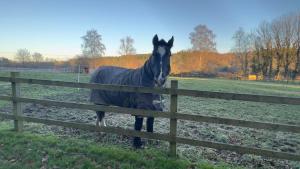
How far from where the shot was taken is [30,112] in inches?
416

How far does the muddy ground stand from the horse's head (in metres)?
1.61

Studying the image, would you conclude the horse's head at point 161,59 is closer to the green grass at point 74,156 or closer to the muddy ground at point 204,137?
the green grass at point 74,156

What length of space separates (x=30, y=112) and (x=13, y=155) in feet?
17.2

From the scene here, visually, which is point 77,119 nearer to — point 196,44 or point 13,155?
point 13,155

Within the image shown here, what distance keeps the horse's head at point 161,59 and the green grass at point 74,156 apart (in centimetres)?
150

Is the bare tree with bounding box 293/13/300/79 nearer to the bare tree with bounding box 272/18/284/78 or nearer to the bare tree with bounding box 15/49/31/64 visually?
the bare tree with bounding box 272/18/284/78

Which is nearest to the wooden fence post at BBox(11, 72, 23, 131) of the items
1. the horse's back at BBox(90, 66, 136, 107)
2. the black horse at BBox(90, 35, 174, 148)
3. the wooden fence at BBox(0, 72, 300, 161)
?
the wooden fence at BBox(0, 72, 300, 161)

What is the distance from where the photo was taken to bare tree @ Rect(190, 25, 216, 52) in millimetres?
70625

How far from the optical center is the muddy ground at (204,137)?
19.0ft

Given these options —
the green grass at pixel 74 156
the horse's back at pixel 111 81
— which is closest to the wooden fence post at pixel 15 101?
the green grass at pixel 74 156

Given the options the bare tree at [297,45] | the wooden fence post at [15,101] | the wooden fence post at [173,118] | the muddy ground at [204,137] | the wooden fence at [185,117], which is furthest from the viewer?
the bare tree at [297,45]

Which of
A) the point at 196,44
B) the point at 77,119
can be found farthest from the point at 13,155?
the point at 196,44

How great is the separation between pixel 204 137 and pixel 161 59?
2.93 meters

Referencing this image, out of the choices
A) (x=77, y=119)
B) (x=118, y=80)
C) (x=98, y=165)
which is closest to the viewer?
(x=98, y=165)
